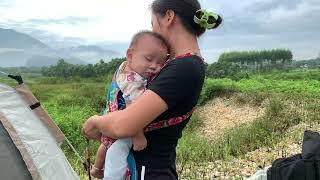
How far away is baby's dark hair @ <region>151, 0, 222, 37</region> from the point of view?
6.48 ft

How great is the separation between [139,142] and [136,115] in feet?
0.45

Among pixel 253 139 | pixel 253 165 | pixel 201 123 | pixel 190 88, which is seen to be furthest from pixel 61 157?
pixel 201 123

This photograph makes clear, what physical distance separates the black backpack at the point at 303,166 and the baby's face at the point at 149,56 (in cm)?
78

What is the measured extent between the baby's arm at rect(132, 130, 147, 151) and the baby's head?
26 centimetres

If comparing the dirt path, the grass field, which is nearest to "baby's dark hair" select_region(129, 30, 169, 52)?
the grass field

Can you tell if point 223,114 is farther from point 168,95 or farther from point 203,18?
point 168,95

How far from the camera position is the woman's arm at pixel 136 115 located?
6.00ft

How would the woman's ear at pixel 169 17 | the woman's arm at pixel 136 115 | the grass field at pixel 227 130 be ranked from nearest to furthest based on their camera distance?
1. the woman's arm at pixel 136 115
2. the woman's ear at pixel 169 17
3. the grass field at pixel 227 130

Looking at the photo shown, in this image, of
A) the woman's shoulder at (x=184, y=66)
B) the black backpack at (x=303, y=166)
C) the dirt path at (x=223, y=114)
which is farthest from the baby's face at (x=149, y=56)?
the dirt path at (x=223, y=114)

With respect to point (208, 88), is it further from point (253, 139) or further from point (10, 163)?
point (10, 163)

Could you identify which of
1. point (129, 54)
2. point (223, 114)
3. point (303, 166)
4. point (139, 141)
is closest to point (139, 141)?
point (139, 141)

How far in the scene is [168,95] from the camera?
73.4 inches

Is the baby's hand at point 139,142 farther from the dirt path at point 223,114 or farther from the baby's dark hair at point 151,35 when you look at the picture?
the dirt path at point 223,114

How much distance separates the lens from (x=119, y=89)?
2.05 meters
